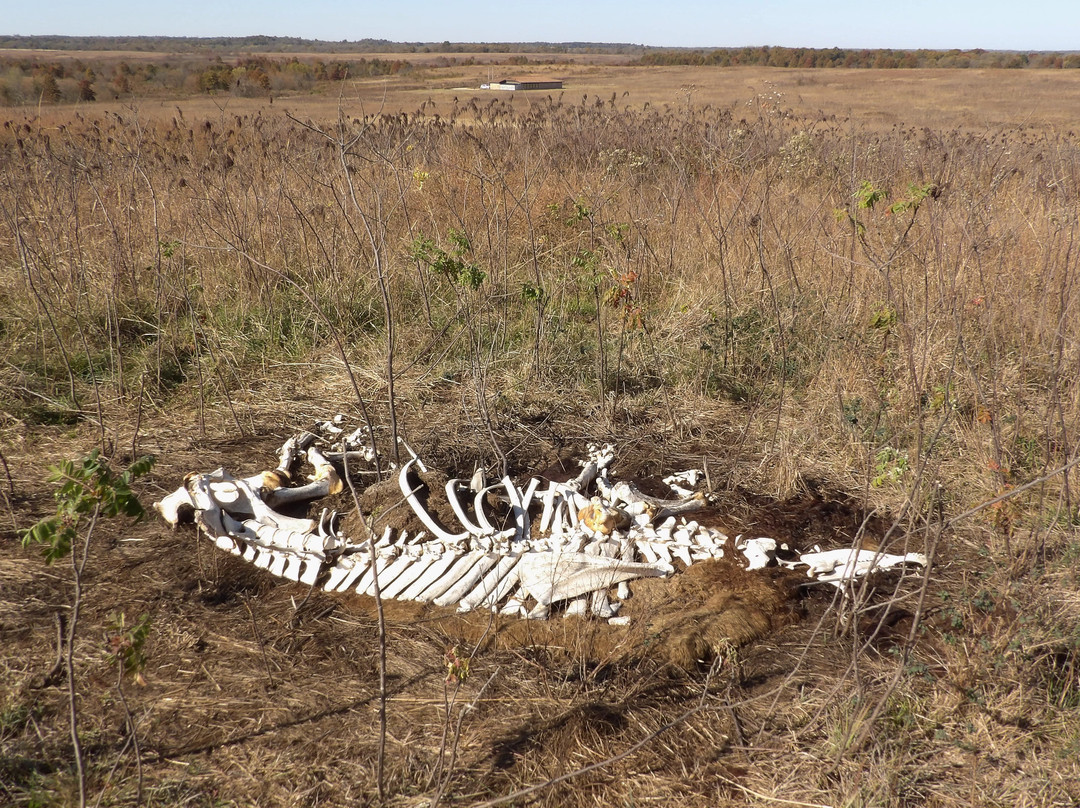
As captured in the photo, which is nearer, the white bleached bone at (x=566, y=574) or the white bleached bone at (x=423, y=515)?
the white bleached bone at (x=566, y=574)

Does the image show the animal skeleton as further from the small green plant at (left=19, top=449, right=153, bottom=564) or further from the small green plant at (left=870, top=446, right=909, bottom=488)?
the small green plant at (left=19, top=449, right=153, bottom=564)

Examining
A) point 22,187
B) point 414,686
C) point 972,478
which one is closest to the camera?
point 414,686

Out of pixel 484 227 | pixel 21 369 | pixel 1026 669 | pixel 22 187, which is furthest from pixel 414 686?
pixel 22 187

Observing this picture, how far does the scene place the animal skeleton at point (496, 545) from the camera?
9.59ft

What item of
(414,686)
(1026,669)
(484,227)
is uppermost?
(484,227)

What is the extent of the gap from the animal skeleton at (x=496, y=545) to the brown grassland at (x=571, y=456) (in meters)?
0.11

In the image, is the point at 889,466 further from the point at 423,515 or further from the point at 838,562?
the point at 423,515

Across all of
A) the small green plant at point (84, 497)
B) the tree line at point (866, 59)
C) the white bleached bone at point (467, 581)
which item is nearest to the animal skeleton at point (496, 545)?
the white bleached bone at point (467, 581)

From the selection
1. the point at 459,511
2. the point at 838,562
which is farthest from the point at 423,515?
the point at 838,562

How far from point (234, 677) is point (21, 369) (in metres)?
3.17

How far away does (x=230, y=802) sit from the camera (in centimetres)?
Answer: 207

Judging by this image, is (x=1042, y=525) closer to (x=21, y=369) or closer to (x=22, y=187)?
(x=21, y=369)

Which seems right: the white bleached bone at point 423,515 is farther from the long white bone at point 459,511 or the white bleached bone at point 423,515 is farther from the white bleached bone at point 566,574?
the white bleached bone at point 566,574

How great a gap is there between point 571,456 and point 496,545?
1009 mm
